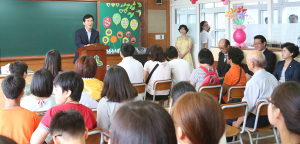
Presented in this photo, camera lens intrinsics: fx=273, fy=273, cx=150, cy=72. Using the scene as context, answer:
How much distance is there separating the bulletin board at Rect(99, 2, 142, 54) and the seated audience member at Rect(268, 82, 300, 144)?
20.0 ft

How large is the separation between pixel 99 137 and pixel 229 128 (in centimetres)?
134

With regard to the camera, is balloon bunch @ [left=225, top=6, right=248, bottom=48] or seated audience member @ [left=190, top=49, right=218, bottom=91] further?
balloon bunch @ [left=225, top=6, right=248, bottom=48]

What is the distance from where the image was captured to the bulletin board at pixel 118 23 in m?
7.04

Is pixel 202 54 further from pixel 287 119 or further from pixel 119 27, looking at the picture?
pixel 119 27

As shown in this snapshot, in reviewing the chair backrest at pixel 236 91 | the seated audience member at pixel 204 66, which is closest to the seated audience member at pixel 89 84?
the seated audience member at pixel 204 66

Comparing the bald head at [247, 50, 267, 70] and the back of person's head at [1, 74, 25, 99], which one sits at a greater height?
the bald head at [247, 50, 267, 70]

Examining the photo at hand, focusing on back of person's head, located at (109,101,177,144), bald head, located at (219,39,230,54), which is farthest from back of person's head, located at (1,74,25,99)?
bald head, located at (219,39,230,54)

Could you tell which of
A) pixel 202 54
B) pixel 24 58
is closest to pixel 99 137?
pixel 202 54

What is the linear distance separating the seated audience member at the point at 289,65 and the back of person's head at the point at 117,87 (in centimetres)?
273

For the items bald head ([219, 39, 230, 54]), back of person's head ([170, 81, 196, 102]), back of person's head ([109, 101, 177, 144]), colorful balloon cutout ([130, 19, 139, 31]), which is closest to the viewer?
back of person's head ([109, 101, 177, 144])

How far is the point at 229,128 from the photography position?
2.63 metres

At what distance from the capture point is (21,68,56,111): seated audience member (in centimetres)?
237

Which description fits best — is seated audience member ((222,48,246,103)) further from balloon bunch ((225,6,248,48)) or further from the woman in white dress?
the woman in white dress

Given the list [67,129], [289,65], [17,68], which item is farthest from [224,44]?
[67,129]
